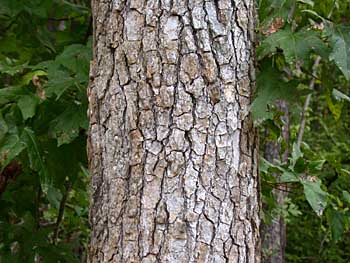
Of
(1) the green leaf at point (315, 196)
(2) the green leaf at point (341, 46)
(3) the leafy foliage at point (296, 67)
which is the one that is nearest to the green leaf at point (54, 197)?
(3) the leafy foliage at point (296, 67)

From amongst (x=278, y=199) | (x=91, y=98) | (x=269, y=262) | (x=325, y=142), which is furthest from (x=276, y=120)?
(x=325, y=142)

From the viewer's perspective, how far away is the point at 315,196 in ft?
5.83

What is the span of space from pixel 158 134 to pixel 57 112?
708mm

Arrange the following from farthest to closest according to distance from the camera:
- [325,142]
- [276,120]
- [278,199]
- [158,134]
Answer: [325,142] → [278,199] → [276,120] → [158,134]

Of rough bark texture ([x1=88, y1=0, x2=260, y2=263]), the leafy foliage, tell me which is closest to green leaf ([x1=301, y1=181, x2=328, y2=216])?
the leafy foliage

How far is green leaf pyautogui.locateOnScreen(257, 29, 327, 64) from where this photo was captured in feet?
5.10

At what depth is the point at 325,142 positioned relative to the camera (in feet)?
25.3

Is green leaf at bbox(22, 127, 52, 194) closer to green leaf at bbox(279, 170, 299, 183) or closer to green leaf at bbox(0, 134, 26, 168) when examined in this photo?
green leaf at bbox(0, 134, 26, 168)

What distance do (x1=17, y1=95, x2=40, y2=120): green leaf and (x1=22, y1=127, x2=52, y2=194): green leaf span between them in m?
0.06

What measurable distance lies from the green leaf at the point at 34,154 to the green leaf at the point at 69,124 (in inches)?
2.8

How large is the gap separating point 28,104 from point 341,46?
103 centimetres

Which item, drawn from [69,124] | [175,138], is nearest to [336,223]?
[175,138]

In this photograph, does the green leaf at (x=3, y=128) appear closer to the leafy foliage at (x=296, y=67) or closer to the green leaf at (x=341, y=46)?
the leafy foliage at (x=296, y=67)

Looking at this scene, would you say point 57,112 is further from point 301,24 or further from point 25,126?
point 301,24
